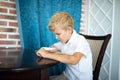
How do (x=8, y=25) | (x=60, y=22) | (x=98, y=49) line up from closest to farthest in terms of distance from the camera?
1. (x=60, y=22)
2. (x=98, y=49)
3. (x=8, y=25)

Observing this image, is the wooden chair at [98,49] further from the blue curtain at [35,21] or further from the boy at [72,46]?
the blue curtain at [35,21]

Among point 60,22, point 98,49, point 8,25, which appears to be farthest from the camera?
point 8,25

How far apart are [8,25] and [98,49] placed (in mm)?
890

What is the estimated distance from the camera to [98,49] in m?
1.57

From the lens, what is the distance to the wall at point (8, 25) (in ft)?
5.92

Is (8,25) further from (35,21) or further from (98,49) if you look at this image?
(98,49)

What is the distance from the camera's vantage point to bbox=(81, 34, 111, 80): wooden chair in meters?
1.48

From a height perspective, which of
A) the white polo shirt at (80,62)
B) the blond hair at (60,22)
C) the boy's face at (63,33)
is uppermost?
the blond hair at (60,22)

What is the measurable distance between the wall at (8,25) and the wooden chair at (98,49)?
2.42 ft

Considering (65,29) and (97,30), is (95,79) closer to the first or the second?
(65,29)

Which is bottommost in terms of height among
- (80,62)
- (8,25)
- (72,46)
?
(80,62)

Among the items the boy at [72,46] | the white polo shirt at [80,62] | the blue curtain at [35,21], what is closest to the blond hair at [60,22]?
the boy at [72,46]

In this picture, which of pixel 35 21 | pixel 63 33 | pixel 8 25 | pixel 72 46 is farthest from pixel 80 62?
pixel 8 25

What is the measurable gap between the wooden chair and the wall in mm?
739
